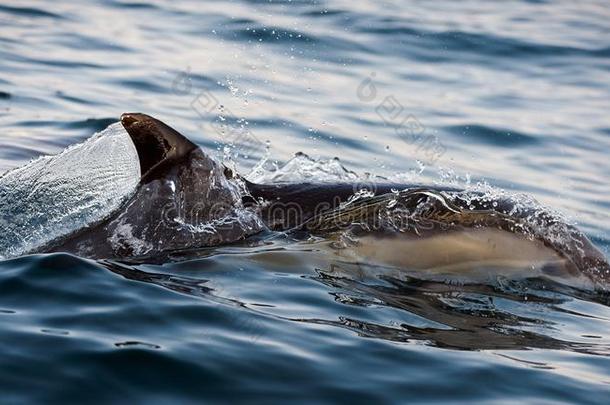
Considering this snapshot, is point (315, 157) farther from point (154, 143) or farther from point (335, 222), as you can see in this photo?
point (154, 143)

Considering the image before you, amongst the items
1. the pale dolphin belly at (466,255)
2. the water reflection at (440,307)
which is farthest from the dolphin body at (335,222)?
the water reflection at (440,307)

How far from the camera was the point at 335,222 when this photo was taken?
7.13 m

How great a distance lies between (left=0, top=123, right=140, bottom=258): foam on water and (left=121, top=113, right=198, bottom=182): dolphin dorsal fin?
0.43 metres

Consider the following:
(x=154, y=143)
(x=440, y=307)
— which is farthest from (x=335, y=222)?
(x=154, y=143)

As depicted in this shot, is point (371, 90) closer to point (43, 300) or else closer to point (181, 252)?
point (181, 252)

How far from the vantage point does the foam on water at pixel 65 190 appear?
7.31 m

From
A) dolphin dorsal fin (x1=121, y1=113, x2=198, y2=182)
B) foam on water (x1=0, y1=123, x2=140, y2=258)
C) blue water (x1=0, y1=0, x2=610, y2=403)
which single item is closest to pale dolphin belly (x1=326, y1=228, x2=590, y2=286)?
blue water (x1=0, y1=0, x2=610, y2=403)

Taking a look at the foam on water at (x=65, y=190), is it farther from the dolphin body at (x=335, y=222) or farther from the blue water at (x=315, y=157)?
the blue water at (x=315, y=157)

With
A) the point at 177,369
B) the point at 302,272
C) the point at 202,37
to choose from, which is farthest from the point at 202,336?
the point at 202,37

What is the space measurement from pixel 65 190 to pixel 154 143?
1.41 metres

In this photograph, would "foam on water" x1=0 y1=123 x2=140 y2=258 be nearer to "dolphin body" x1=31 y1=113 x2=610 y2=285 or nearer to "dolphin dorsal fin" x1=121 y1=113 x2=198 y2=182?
"dolphin body" x1=31 y1=113 x2=610 y2=285

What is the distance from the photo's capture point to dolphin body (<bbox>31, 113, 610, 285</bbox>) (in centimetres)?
688

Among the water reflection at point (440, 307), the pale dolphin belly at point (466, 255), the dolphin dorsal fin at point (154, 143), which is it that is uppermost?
the dolphin dorsal fin at point (154, 143)

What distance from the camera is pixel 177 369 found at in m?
5.09
